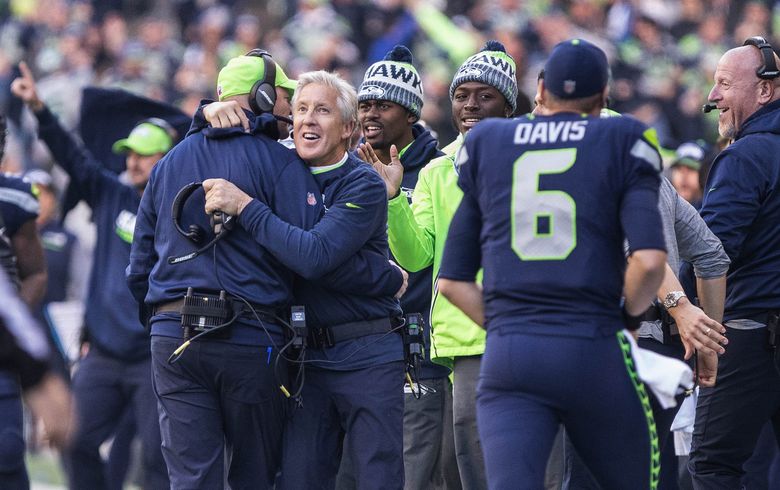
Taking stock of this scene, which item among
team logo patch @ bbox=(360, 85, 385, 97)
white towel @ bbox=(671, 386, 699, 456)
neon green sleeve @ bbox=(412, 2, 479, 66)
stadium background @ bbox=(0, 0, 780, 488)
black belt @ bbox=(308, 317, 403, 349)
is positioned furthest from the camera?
neon green sleeve @ bbox=(412, 2, 479, 66)

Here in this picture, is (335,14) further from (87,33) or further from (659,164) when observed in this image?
(659,164)

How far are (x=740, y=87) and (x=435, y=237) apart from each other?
174 cm

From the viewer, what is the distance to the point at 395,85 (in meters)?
7.50

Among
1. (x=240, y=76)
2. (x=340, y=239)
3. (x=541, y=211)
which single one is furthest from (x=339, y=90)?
(x=541, y=211)

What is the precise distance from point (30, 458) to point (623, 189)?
10381mm

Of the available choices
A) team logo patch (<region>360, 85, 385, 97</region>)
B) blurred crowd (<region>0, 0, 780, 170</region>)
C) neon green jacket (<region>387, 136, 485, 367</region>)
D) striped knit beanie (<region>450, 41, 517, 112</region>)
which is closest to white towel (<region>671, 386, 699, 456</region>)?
neon green jacket (<region>387, 136, 485, 367</region>)

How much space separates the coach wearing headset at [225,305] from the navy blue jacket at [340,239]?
8 centimetres

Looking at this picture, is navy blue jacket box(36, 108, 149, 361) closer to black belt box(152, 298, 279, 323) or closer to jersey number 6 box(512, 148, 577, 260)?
black belt box(152, 298, 279, 323)

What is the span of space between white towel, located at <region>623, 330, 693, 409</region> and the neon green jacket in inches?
58.6

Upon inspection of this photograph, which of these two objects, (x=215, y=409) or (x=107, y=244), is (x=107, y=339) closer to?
(x=107, y=244)

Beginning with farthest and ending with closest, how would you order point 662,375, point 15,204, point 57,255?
point 57,255
point 15,204
point 662,375

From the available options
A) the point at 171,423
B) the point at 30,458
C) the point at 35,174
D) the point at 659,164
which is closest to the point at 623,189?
the point at 659,164

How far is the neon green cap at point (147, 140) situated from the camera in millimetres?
9031

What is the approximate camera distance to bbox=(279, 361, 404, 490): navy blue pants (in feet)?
19.5
